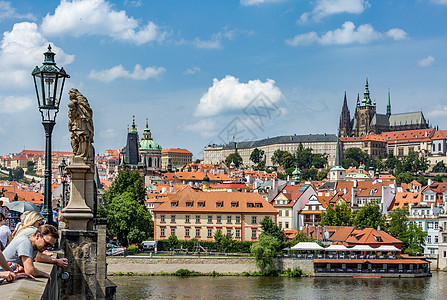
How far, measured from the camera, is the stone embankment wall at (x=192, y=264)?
48906 mm

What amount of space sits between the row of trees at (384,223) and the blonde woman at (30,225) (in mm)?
51797

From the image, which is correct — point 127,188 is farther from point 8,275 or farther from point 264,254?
point 8,275

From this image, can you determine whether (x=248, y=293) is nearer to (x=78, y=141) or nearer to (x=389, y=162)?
(x=78, y=141)

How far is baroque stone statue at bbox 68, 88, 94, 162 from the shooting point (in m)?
10.9

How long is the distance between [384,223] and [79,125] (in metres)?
56.0

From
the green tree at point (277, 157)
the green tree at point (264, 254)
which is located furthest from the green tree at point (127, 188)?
the green tree at point (277, 157)

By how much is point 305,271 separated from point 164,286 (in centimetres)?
1253

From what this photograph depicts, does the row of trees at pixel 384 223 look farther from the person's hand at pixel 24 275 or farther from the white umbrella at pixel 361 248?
the person's hand at pixel 24 275

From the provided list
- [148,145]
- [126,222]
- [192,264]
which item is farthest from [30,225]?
[148,145]

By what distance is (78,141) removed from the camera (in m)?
10.9

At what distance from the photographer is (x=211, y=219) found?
59031mm

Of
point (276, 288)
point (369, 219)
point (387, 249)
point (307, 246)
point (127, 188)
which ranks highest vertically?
point (127, 188)

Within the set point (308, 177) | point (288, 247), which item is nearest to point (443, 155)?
point (308, 177)

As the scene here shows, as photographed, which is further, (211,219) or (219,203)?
(219,203)
